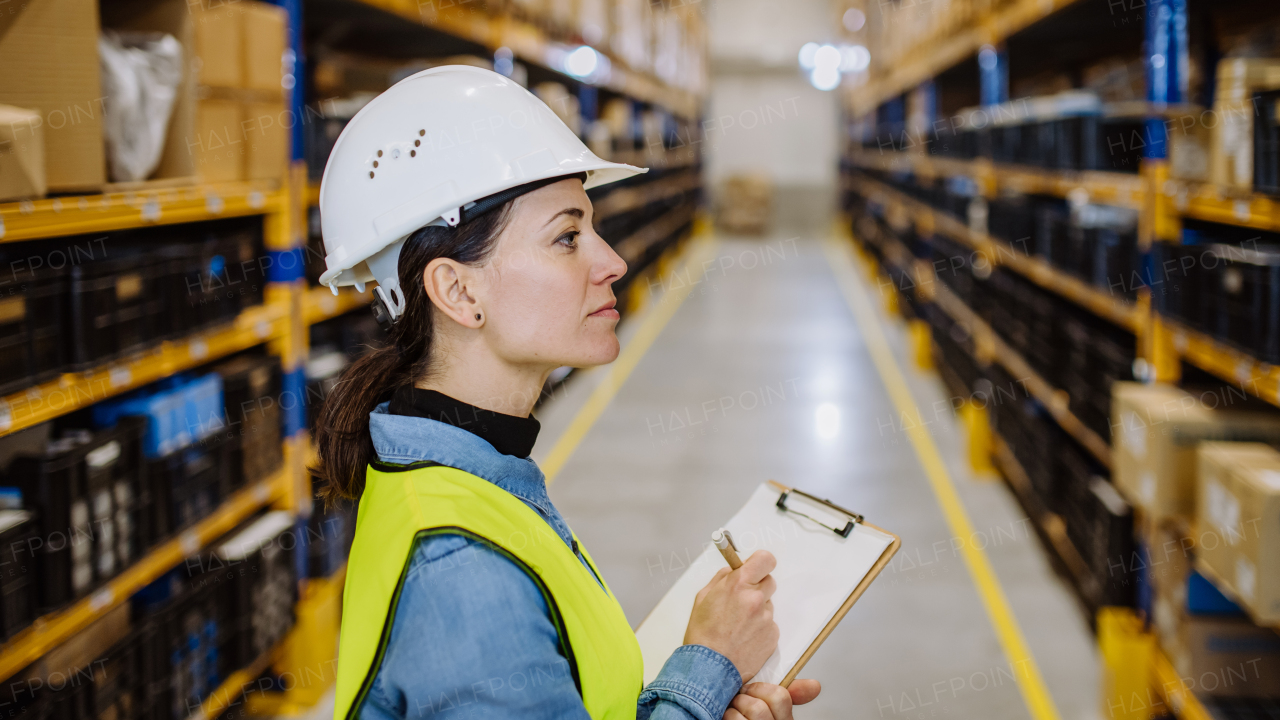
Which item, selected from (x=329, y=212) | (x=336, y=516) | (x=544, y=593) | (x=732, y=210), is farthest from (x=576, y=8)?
(x=732, y=210)

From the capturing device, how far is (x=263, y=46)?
303 centimetres

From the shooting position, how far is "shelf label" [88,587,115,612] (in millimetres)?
2350

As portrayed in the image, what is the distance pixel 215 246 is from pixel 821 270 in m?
12.3

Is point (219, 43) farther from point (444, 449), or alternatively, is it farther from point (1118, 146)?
point (1118, 146)

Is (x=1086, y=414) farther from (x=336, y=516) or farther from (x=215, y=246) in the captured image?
(x=215, y=246)

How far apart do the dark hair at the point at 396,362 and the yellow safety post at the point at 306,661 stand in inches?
88.9

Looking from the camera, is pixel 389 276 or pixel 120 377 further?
pixel 120 377

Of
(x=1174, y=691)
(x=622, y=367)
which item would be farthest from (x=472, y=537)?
(x=622, y=367)

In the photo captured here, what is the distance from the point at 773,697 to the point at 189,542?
210 cm

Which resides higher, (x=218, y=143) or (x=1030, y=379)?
(x=218, y=143)

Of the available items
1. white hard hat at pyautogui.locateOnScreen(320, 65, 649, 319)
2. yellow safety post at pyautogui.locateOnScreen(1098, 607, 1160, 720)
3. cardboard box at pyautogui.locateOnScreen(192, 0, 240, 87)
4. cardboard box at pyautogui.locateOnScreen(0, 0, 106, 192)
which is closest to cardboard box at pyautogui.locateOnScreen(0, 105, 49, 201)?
cardboard box at pyautogui.locateOnScreen(0, 0, 106, 192)

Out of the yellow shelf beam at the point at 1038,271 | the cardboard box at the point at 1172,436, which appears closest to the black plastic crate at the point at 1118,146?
the yellow shelf beam at the point at 1038,271

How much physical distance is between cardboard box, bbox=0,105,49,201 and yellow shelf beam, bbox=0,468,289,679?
3.13ft

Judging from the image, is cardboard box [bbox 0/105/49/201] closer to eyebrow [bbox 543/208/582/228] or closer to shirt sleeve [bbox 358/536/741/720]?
eyebrow [bbox 543/208/582/228]
